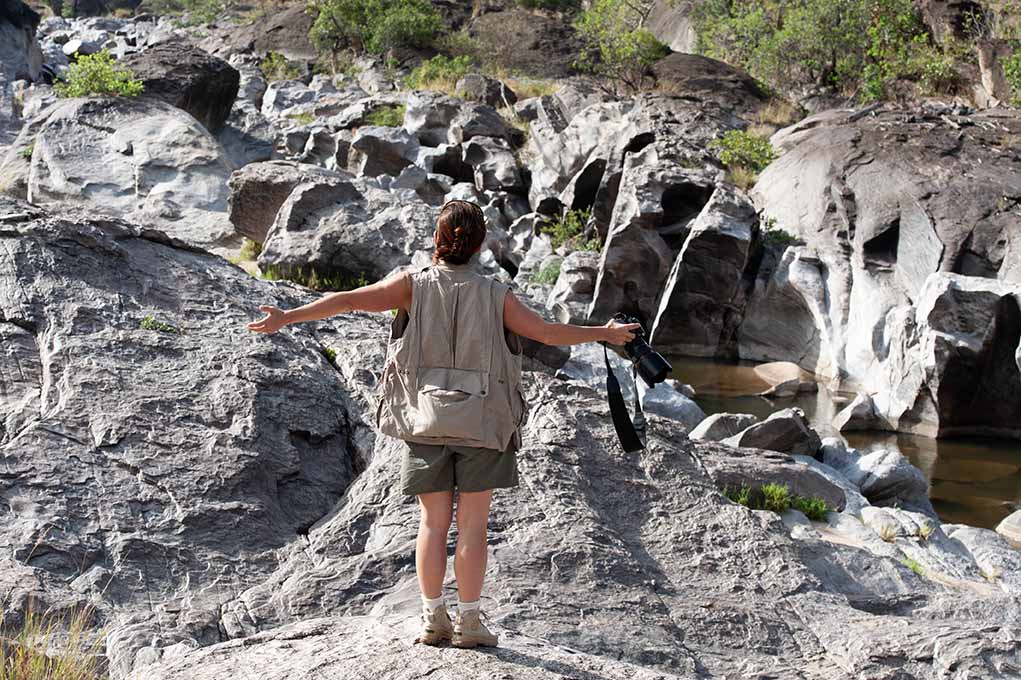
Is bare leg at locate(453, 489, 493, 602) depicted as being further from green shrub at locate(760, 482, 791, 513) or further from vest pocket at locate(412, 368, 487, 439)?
green shrub at locate(760, 482, 791, 513)

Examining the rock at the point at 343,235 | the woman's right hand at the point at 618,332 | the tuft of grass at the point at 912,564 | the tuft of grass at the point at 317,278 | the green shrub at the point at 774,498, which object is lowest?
the tuft of grass at the point at 912,564

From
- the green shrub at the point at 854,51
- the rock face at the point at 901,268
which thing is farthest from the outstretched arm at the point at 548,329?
the green shrub at the point at 854,51

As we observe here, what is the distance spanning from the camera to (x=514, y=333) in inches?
148

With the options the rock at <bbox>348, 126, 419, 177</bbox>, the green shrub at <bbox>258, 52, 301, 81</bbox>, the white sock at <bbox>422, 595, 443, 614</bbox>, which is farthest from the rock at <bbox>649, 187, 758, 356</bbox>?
the green shrub at <bbox>258, 52, 301, 81</bbox>

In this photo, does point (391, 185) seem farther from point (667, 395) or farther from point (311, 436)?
point (311, 436)

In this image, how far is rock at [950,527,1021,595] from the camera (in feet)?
26.3

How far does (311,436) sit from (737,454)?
3391 millimetres

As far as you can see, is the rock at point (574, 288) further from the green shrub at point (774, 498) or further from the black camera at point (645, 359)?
the black camera at point (645, 359)

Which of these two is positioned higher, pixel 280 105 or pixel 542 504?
pixel 280 105

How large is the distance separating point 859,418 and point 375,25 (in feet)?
85.7

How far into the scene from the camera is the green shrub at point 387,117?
83.5ft

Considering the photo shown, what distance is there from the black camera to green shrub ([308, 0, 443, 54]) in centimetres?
3245

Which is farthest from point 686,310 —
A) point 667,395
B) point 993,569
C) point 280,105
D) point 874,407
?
point 280,105

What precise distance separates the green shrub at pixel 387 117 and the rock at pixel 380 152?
2389mm
